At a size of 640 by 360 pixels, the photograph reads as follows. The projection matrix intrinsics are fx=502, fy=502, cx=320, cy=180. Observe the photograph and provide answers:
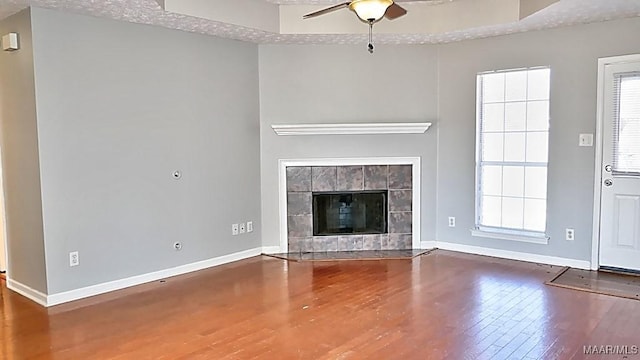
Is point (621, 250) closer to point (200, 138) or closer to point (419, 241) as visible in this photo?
point (419, 241)

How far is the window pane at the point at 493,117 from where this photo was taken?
5.49 metres

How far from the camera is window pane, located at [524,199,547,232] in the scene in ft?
17.4

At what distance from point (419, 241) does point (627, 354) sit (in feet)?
9.89

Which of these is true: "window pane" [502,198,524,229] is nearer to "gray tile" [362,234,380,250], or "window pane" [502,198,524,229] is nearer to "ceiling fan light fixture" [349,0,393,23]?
Answer: "gray tile" [362,234,380,250]

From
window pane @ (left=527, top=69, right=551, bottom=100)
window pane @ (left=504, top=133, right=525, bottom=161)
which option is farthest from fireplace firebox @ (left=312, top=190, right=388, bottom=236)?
window pane @ (left=527, top=69, right=551, bottom=100)

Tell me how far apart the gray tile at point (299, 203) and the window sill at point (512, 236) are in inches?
75.4

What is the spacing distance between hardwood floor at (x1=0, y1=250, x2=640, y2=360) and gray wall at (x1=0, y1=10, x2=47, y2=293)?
0.33 m

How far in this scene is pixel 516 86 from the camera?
5.36m

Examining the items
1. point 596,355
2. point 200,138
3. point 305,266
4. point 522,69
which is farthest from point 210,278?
point 522,69

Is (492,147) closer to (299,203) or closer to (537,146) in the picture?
(537,146)

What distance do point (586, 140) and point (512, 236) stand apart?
1247 millimetres

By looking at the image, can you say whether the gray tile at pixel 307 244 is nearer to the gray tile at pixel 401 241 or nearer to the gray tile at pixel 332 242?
the gray tile at pixel 332 242

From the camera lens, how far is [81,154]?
14.0ft

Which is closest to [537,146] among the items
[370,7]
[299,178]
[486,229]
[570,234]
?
[570,234]
